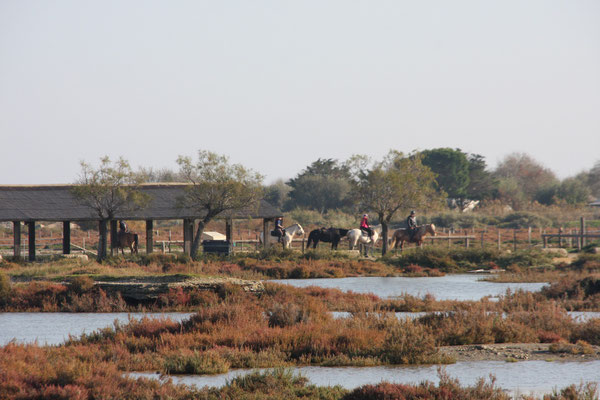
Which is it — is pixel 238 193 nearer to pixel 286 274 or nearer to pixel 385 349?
pixel 286 274

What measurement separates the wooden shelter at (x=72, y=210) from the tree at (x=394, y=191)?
7.77 m

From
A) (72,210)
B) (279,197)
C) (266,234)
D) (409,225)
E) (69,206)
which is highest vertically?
(279,197)

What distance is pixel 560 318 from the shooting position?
18438mm

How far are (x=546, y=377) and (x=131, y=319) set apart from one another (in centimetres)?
813

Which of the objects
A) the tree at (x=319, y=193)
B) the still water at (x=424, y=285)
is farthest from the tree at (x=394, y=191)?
the tree at (x=319, y=193)

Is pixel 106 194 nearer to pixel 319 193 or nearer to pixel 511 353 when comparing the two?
pixel 511 353

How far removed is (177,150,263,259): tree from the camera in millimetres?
46312

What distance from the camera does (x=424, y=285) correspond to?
36312 mm

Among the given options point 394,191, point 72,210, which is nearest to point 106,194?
point 72,210

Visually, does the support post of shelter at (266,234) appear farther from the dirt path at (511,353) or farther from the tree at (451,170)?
the tree at (451,170)

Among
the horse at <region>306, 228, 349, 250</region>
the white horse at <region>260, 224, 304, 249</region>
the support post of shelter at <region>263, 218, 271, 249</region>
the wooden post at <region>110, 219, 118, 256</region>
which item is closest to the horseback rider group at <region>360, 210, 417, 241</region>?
the horse at <region>306, 228, 349, 250</region>

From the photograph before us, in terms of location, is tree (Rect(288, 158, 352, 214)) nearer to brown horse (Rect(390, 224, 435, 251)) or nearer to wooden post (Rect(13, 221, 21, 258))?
brown horse (Rect(390, 224, 435, 251))

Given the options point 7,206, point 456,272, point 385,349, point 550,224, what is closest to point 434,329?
point 385,349

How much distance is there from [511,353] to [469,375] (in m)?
2.46
